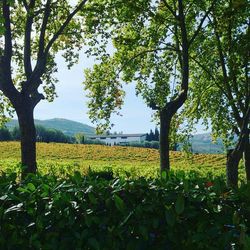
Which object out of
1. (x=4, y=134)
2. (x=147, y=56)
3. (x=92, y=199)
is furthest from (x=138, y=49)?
(x=4, y=134)

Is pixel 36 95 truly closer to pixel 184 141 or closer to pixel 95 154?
pixel 184 141

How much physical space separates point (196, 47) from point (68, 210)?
19440mm

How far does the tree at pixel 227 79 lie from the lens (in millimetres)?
16750

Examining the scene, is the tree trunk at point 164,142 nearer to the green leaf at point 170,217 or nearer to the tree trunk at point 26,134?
the tree trunk at point 26,134

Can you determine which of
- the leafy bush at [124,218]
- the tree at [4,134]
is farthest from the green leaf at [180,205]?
the tree at [4,134]

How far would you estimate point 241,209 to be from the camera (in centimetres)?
407

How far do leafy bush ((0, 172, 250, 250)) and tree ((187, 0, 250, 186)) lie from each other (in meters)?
12.1

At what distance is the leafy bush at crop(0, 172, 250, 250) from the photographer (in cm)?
393

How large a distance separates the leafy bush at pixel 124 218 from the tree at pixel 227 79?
39.8 ft

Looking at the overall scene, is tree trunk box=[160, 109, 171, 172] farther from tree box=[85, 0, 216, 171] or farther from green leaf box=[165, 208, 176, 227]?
green leaf box=[165, 208, 176, 227]

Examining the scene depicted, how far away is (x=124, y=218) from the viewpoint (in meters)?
3.96

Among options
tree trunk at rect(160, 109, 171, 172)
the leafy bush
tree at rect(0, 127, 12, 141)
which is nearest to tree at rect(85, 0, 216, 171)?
tree trunk at rect(160, 109, 171, 172)

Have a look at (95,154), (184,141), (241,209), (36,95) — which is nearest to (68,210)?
(241,209)

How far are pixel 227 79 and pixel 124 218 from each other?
1628 centimetres
